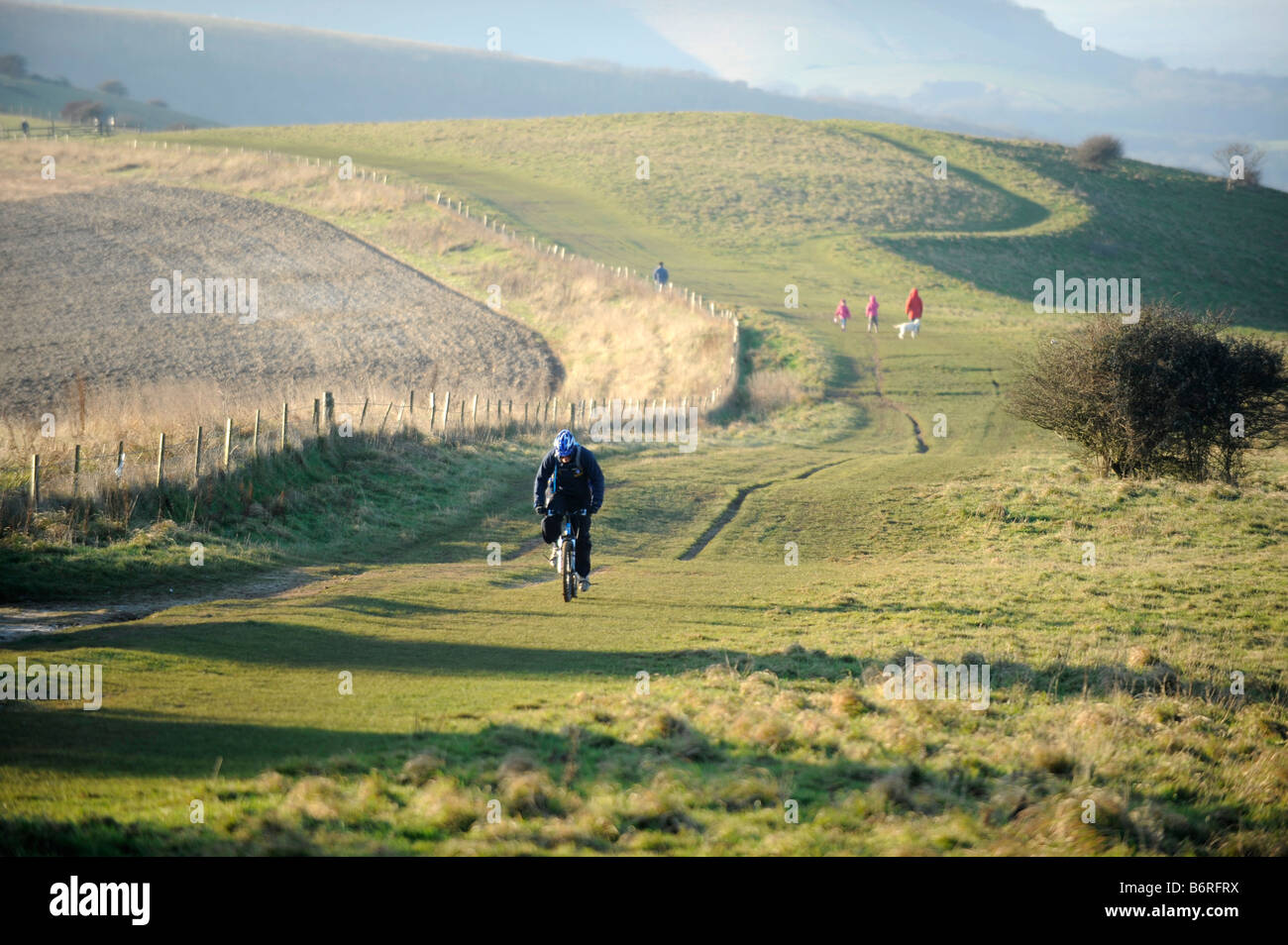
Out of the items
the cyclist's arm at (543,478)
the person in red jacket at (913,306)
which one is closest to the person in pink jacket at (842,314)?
the person in red jacket at (913,306)

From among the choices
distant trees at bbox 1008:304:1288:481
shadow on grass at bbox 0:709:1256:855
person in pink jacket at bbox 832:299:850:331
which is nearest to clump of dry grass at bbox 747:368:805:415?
person in pink jacket at bbox 832:299:850:331

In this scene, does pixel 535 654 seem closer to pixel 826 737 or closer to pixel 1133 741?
pixel 826 737

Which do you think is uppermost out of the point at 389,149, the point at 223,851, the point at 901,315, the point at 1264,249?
the point at 389,149

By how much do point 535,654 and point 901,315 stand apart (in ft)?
158

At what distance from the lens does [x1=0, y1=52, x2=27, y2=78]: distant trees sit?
165 m

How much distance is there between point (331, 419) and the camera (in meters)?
22.6

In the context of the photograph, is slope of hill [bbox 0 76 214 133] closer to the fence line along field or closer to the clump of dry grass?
the fence line along field

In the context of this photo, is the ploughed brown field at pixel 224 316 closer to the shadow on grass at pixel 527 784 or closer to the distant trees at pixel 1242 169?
the shadow on grass at pixel 527 784

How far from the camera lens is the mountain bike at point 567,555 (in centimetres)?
1466

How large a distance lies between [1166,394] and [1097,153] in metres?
99.0

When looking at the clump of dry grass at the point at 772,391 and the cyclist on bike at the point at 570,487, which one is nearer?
the cyclist on bike at the point at 570,487

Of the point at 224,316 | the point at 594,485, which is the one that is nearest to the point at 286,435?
the point at 594,485

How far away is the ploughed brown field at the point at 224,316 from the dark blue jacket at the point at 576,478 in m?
20.1
